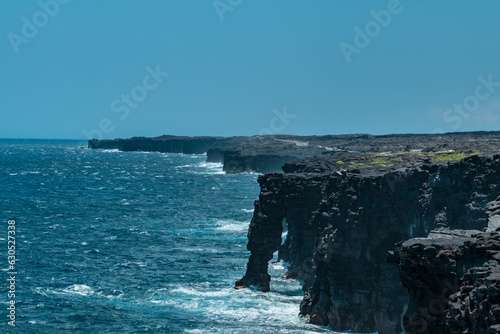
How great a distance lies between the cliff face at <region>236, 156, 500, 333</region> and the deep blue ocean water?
311 cm

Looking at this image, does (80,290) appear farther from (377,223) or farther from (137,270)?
(377,223)

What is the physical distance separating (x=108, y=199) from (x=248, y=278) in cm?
8201

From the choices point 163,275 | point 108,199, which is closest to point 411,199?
point 163,275

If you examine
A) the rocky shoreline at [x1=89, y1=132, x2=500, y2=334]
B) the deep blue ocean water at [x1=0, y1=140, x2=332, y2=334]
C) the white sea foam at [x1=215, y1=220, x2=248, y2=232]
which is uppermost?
the rocky shoreline at [x1=89, y1=132, x2=500, y2=334]

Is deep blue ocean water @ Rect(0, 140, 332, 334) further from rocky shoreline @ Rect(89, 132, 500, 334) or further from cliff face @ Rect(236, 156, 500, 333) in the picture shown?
cliff face @ Rect(236, 156, 500, 333)

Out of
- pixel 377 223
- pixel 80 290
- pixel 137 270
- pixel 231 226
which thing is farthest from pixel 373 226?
pixel 231 226

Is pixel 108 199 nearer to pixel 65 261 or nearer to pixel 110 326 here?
pixel 65 261

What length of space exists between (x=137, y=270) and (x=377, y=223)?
101 ft

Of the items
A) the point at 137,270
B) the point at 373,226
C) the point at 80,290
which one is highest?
the point at 373,226

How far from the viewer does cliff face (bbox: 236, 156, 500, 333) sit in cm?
4328

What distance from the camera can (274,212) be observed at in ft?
202

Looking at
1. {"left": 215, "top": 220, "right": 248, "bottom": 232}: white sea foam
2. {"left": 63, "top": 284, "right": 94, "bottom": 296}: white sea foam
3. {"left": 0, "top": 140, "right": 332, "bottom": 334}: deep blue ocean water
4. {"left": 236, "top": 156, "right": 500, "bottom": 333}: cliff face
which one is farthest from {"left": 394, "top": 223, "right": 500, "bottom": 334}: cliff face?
{"left": 215, "top": 220, "right": 248, "bottom": 232}: white sea foam

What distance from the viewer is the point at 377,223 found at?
161ft

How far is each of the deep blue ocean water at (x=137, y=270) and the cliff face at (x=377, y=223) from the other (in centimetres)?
311
